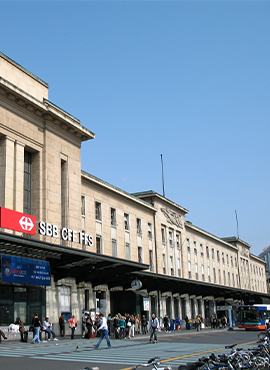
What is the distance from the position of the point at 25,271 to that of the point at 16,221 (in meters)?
2.96

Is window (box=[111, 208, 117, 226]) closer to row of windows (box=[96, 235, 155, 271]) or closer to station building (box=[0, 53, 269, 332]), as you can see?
station building (box=[0, 53, 269, 332])

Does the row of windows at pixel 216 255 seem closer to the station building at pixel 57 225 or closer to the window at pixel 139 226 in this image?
the station building at pixel 57 225

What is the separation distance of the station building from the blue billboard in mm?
55

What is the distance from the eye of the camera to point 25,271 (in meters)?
26.7

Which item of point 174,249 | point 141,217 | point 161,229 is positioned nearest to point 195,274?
point 174,249

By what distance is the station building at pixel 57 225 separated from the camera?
27.5 metres

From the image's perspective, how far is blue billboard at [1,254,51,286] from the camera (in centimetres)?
2533

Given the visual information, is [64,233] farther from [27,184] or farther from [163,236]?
[163,236]

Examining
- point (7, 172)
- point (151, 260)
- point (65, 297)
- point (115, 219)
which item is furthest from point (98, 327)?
point (151, 260)

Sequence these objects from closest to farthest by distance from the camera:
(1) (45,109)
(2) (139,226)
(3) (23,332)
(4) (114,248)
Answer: (3) (23,332), (1) (45,109), (4) (114,248), (2) (139,226)

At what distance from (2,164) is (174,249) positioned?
→ 3455 cm

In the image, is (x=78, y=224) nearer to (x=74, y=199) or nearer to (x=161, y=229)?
(x=74, y=199)

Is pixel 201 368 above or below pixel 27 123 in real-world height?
below

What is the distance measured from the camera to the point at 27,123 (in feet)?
105
